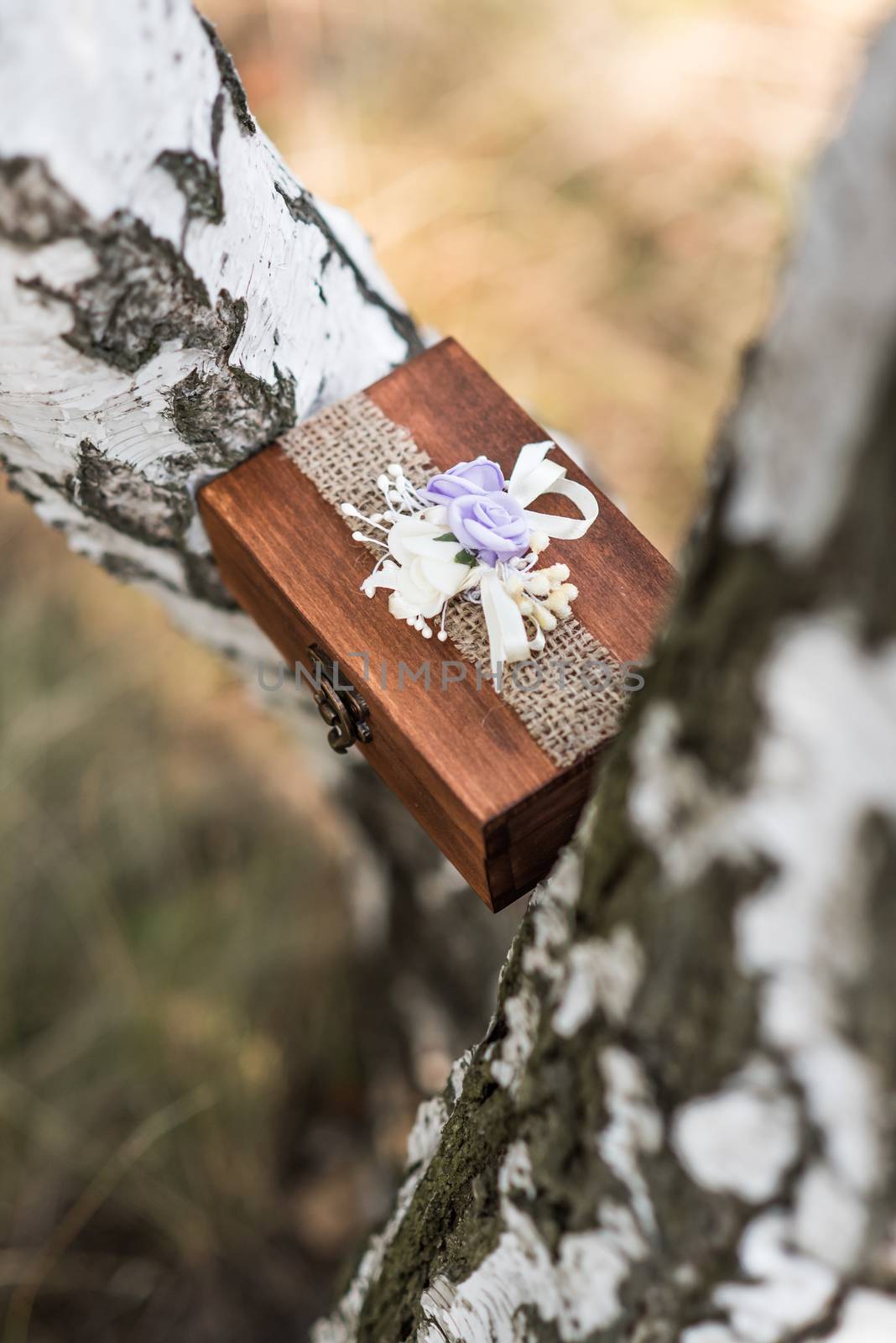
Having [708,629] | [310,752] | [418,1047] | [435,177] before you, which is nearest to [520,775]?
[708,629]

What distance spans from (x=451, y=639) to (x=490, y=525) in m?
0.08

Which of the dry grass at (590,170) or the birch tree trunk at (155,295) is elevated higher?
the dry grass at (590,170)

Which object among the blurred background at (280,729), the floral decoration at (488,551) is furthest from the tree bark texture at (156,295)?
the blurred background at (280,729)

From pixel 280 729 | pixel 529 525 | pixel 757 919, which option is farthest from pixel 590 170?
pixel 757 919

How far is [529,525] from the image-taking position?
71 centimetres

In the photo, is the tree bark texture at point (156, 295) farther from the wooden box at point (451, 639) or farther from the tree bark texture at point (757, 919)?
the tree bark texture at point (757, 919)

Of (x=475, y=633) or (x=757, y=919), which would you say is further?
(x=475, y=633)

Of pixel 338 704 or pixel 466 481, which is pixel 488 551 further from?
pixel 338 704

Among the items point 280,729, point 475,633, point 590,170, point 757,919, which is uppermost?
point 590,170

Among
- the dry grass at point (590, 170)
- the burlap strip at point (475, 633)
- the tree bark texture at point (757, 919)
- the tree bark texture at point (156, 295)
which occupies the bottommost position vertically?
the tree bark texture at point (757, 919)

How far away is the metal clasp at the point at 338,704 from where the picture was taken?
2.35 feet

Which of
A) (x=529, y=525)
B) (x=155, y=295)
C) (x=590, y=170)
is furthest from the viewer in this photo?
(x=590, y=170)

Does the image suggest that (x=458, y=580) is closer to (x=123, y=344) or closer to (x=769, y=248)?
(x=123, y=344)

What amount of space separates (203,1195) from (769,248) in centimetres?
182
